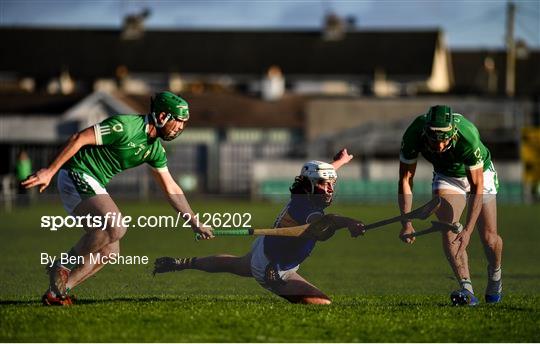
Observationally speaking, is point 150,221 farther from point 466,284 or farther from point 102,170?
point 466,284

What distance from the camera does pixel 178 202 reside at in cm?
1252

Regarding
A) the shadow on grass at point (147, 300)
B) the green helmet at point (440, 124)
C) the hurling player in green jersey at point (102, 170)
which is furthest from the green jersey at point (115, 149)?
the green helmet at point (440, 124)

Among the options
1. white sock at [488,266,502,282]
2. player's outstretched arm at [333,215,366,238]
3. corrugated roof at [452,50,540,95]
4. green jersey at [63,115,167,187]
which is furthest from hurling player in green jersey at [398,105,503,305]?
→ corrugated roof at [452,50,540,95]

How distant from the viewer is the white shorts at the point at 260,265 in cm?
1273

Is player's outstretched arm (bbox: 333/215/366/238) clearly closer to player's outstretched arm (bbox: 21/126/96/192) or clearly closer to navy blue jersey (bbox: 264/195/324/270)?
navy blue jersey (bbox: 264/195/324/270)

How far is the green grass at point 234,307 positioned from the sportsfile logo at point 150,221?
6.0 inches

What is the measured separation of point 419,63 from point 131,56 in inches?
776

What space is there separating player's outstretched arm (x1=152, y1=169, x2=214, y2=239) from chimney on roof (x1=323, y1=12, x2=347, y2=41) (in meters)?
76.0

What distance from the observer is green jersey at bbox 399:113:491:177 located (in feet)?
41.4

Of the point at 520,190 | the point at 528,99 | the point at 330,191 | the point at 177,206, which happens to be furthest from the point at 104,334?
the point at 528,99

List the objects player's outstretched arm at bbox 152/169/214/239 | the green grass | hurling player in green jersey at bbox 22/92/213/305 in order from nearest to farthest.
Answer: the green grass → hurling player in green jersey at bbox 22/92/213/305 → player's outstretched arm at bbox 152/169/214/239

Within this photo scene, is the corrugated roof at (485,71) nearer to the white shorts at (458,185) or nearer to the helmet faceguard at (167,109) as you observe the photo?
the white shorts at (458,185)

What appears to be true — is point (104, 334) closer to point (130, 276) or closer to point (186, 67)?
point (130, 276)

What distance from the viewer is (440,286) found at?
1577 centimetres
